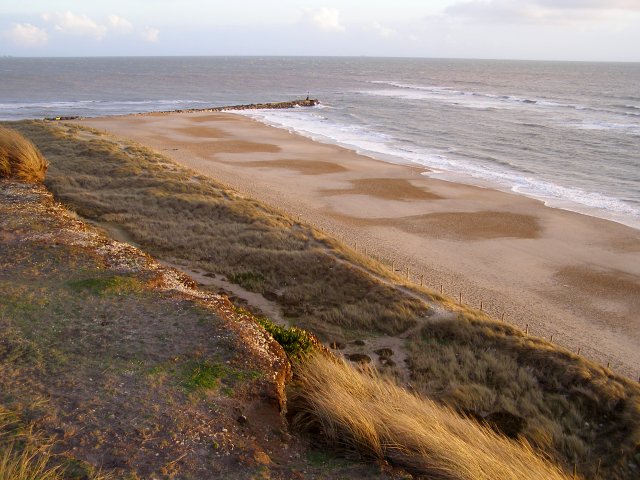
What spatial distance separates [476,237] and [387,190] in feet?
25.3

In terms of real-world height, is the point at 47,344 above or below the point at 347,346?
above

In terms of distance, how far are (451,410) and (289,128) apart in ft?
144

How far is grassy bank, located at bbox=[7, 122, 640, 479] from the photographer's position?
9.25 metres

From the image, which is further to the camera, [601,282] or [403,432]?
[601,282]

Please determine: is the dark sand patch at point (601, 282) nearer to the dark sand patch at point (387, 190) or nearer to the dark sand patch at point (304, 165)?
the dark sand patch at point (387, 190)

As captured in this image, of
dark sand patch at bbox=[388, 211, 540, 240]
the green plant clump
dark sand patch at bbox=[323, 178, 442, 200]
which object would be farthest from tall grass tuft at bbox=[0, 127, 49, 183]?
the green plant clump

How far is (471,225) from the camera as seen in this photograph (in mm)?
22422

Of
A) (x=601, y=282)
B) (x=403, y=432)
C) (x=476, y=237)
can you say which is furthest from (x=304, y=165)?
(x=403, y=432)

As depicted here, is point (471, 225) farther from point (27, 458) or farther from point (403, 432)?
point (27, 458)

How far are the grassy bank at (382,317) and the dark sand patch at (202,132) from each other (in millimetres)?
21466

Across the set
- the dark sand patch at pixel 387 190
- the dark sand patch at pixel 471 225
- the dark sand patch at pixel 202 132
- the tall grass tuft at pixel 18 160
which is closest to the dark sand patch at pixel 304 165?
the dark sand patch at pixel 387 190

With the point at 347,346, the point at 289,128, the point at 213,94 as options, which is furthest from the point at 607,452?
the point at 213,94

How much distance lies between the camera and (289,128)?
165 feet

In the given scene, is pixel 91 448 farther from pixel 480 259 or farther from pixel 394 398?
pixel 480 259
